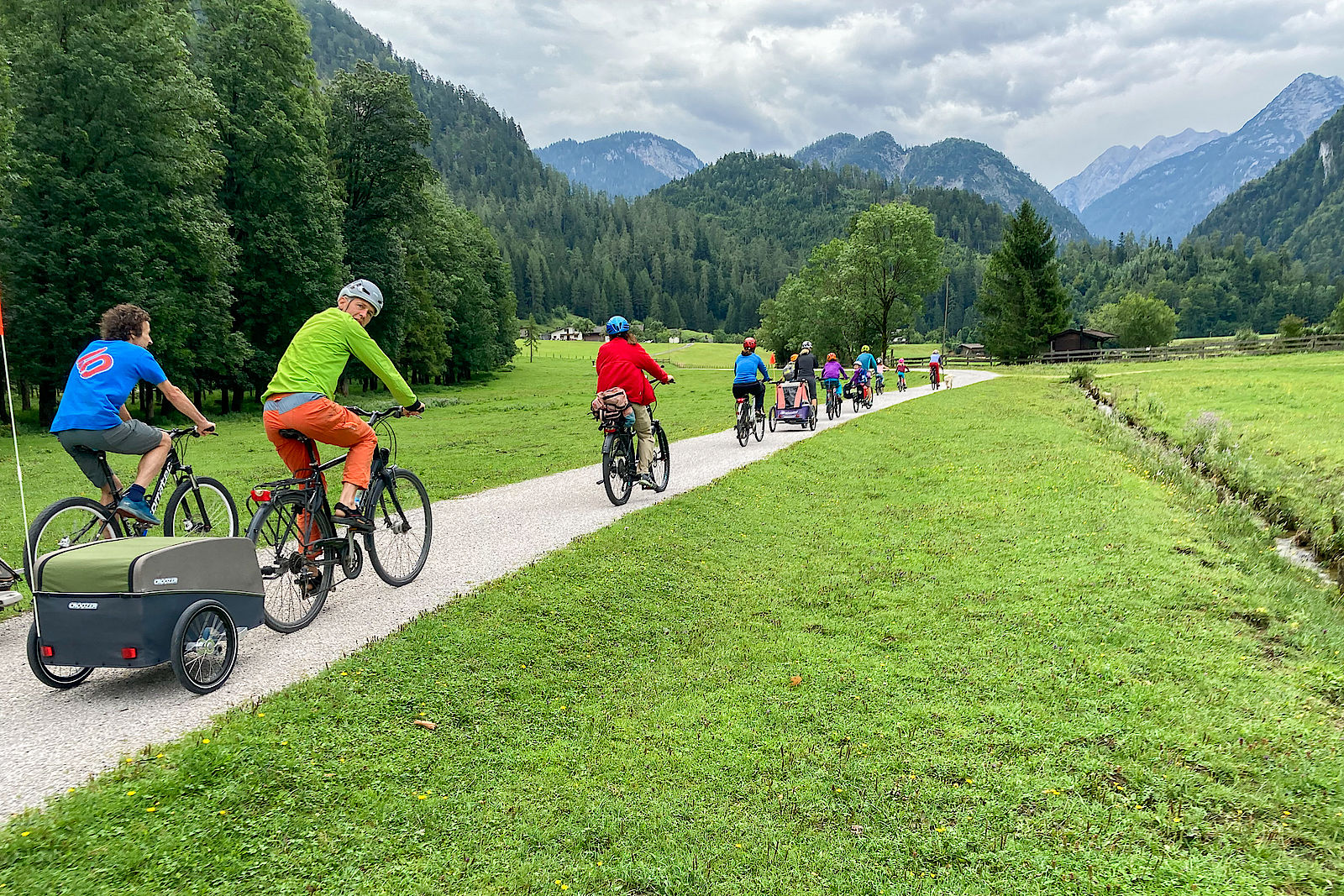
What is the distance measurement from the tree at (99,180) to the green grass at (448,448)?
4494 millimetres

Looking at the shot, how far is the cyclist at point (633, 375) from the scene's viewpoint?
10.6 m

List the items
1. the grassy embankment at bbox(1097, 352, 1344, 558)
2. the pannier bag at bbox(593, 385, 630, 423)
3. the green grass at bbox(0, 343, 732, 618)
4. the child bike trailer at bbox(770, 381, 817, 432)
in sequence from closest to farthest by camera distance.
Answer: the pannier bag at bbox(593, 385, 630, 423) < the grassy embankment at bbox(1097, 352, 1344, 558) < the green grass at bbox(0, 343, 732, 618) < the child bike trailer at bbox(770, 381, 817, 432)

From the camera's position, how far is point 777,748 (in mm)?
4594

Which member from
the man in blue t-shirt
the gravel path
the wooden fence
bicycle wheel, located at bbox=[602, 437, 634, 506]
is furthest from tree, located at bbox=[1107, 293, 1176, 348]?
the man in blue t-shirt

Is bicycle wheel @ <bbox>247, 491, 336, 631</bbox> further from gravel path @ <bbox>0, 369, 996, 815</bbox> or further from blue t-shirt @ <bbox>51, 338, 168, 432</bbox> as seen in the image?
blue t-shirt @ <bbox>51, 338, 168, 432</bbox>

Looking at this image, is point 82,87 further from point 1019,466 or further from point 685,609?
point 1019,466

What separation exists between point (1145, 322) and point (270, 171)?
4786 inches

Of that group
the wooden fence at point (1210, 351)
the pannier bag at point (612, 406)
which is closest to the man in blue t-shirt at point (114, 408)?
the pannier bag at point (612, 406)

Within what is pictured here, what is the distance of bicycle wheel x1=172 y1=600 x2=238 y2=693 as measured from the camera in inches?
176

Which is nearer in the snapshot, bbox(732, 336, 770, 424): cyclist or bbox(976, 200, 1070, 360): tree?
bbox(732, 336, 770, 424): cyclist

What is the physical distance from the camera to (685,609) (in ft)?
23.0

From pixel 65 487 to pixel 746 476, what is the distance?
13.4m

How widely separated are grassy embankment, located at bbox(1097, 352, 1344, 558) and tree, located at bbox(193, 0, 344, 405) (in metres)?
35.5

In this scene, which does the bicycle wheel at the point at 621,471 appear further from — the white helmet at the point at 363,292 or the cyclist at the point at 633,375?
the white helmet at the point at 363,292
